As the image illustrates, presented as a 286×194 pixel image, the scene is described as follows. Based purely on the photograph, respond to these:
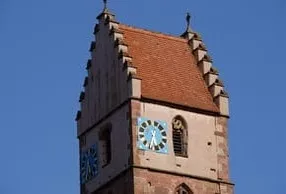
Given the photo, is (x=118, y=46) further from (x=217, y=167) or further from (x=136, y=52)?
(x=217, y=167)

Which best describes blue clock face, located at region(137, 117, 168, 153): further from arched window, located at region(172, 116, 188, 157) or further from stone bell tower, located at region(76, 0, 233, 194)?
arched window, located at region(172, 116, 188, 157)

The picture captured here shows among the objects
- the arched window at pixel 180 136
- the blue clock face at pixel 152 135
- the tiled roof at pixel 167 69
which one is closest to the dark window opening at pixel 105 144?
the blue clock face at pixel 152 135

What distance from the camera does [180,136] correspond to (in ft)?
258

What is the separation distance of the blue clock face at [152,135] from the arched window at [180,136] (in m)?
0.70

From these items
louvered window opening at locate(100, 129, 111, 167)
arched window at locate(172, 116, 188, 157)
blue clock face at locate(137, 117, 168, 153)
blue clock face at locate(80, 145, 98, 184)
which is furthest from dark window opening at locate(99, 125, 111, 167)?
arched window at locate(172, 116, 188, 157)

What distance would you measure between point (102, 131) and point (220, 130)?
5.17 m

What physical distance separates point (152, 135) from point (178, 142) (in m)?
1.54

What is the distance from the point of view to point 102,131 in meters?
79.5

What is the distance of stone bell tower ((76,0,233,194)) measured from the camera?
7694 centimetres

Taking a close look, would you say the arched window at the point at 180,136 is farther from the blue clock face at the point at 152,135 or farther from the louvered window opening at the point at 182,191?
the louvered window opening at the point at 182,191

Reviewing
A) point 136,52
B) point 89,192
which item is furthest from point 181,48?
point 89,192

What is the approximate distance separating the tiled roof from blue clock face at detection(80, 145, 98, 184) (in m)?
3.90

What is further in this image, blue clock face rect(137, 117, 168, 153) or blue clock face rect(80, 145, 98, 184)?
blue clock face rect(80, 145, 98, 184)

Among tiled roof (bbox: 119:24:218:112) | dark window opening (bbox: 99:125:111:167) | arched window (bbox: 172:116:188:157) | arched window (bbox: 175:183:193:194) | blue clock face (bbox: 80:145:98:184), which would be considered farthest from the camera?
blue clock face (bbox: 80:145:98:184)
